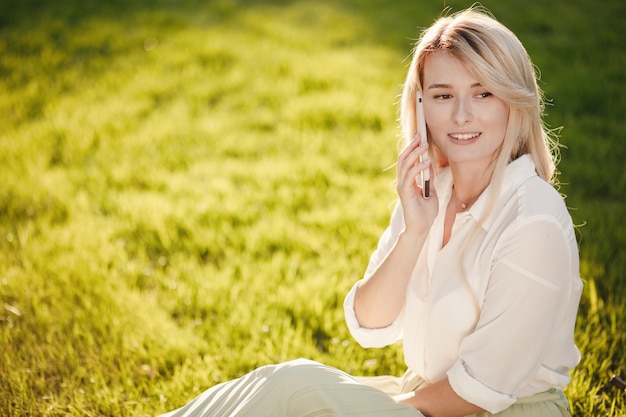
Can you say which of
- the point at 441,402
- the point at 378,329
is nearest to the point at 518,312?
the point at 441,402

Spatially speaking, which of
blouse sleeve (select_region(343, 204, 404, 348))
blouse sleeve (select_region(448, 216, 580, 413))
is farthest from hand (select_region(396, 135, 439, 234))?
blouse sleeve (select_region(448, 216, 580, 413))

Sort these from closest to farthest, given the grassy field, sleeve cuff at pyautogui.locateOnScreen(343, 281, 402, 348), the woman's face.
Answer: the woman's face < sleeve cuff at pyautogui.locateOnScreen(343, 281, 402, 348) < the grassy field

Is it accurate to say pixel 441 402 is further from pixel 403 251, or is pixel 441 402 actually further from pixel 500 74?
pixel 500 74

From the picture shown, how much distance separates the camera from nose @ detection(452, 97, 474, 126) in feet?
7.44

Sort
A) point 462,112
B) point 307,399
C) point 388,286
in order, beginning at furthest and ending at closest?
point 388,286, point 462,112, point 307,399

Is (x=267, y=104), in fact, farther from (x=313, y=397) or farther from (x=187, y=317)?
(x=313, y=397)

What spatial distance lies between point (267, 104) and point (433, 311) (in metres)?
4.22

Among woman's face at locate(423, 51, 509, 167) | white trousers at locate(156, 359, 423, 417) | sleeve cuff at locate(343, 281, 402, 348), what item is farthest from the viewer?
sleeve cuff at locate(343, 281, 402, 348)

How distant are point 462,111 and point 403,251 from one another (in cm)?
57

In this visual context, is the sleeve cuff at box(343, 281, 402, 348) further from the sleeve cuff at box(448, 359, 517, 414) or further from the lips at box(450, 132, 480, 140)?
the lips at box(450, 132, 480, 140)

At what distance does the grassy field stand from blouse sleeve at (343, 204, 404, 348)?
292 millimetres

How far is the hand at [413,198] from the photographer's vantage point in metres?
2.34

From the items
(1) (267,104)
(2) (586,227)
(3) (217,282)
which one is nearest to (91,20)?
(1) (267,104)

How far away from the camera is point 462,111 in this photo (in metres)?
2.28
